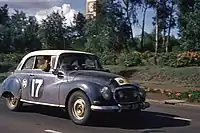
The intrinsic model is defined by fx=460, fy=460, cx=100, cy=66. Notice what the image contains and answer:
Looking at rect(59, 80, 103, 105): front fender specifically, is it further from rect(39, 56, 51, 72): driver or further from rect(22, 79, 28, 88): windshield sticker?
rect(22, 79, 28, 88): windshield sticker

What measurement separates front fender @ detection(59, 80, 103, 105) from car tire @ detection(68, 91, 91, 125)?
14 cm

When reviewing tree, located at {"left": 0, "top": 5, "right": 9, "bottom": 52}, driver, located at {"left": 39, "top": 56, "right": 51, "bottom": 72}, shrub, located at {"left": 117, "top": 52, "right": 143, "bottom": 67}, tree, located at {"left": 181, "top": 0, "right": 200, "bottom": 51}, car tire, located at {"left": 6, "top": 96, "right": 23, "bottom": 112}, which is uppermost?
tree, located at {"left": 0, "top": 5, "right": 9, "bottom": 52}

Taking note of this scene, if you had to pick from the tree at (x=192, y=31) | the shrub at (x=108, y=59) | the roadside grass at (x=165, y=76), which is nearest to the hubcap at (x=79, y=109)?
the roadside grass at (x=165, y=76)

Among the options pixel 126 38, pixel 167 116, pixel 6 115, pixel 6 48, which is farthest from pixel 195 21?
pixel 6 48

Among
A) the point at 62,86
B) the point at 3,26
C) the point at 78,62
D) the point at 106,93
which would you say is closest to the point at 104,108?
the point at 106,93

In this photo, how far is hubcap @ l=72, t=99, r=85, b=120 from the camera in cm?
1050

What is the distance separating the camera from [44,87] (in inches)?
452

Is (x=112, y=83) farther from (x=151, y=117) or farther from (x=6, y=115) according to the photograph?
(x=6, y=115)

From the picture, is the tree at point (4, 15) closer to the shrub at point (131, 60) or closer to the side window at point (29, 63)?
the shrub at point (131, 60)

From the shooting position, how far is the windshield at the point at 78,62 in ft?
37.8

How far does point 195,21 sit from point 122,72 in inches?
255

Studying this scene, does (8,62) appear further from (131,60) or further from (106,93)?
(106,93)

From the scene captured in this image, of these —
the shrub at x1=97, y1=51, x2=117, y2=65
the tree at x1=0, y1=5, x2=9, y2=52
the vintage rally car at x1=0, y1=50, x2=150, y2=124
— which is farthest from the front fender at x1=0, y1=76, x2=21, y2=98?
the tree at x1=0, y1=5, x2=9, y2=52

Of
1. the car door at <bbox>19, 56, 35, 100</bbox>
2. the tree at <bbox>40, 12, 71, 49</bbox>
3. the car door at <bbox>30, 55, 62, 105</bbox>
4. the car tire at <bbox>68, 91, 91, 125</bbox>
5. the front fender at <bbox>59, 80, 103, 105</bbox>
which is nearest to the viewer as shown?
the front fender at <bbox>59, 80, 103, 105</bbox>
